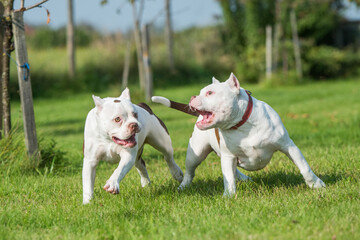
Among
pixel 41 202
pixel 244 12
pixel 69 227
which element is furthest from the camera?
pixel 244 12

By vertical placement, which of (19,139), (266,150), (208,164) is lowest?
(208,164)

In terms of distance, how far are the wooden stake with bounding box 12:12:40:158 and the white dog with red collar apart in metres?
2.51

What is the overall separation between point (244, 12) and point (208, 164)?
2003cm

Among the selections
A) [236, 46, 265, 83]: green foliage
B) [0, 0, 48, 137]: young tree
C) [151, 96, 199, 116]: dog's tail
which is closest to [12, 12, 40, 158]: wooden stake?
[0, 0, 48, 137]: young tree

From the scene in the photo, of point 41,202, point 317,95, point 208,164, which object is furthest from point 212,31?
point 41,202

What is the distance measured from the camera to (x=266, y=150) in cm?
398

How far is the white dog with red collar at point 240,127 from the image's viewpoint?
3.88m

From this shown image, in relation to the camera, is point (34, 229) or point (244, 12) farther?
point (244, 12)

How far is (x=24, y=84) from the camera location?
561cm

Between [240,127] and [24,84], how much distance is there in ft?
9.44

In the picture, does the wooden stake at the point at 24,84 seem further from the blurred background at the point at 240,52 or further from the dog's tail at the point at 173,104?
the blurred background at the point at 240,52

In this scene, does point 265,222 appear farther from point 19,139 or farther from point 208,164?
point 19,139

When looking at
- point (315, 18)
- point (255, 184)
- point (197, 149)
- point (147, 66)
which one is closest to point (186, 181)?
point (197, 149)

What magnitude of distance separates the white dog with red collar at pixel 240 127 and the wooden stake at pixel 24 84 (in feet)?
8.22
